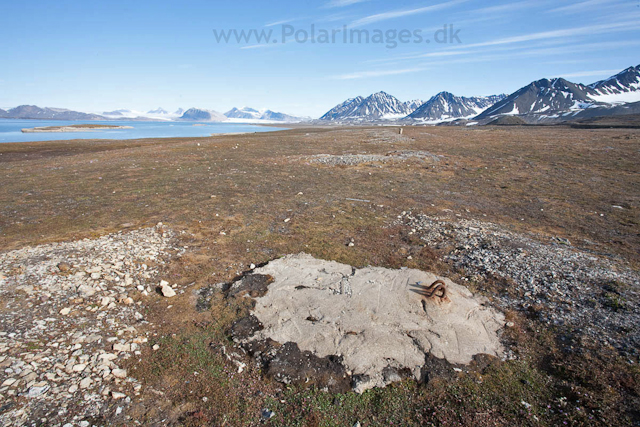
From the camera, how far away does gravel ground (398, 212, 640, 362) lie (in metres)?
6.52

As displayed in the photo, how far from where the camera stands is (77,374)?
5.17 meters

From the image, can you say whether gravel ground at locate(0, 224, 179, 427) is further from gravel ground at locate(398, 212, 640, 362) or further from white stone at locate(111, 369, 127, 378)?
gravel ground at locate(398, 212, 640, 362)

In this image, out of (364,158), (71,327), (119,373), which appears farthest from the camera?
(364,158)

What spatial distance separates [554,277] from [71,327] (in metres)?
11.4

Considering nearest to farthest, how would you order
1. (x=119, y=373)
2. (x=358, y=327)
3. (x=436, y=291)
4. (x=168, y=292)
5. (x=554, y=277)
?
1. (x=119, y=373)
2. (x=358, y=327)
3. (x=436, y=291)
4. (x=168, y=292)
5. (x=554, y=277)

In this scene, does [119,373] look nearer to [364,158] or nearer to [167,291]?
[167,291]

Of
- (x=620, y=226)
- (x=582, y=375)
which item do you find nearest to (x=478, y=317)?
(x=582, y=375)

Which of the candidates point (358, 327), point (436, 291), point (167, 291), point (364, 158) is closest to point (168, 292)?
point (167, 291)

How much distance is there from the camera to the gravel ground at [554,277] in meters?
6.52

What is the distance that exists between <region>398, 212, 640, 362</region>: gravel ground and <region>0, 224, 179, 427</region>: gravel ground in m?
8.20

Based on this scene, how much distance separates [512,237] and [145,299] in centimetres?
1147

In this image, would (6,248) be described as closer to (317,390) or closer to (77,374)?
(77,374)

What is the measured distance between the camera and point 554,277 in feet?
26.8

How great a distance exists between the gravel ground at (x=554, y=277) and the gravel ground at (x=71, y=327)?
8203 mm
